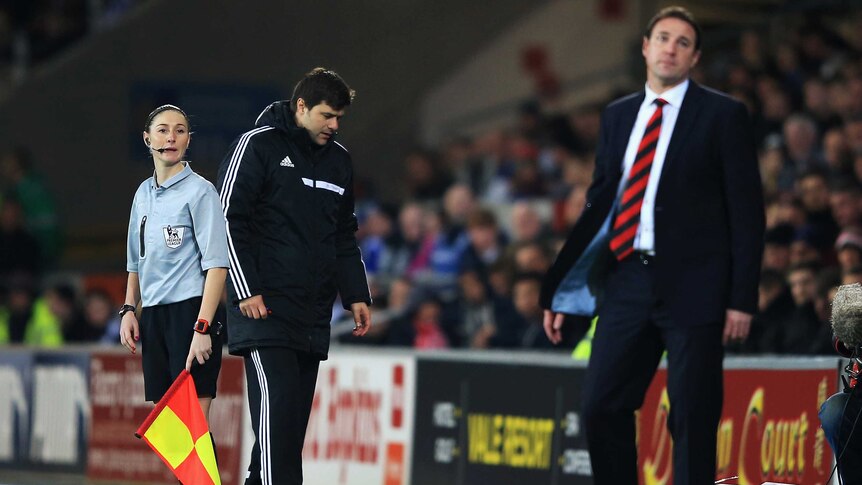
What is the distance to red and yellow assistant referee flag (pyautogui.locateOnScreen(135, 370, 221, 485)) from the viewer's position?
7.90 meters

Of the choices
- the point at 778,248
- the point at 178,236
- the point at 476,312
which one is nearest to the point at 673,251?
the point at 178,236

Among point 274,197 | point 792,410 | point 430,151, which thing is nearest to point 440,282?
point 430,151

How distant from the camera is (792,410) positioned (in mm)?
9320

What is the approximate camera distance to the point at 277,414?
25.4ft

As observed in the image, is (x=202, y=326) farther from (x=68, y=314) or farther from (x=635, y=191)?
(x=68, y=314)

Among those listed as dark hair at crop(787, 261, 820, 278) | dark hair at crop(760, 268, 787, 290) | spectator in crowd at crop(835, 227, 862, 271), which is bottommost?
dark hair at crop(760, 268, 787, 290)

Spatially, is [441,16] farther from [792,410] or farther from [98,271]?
[792,410]

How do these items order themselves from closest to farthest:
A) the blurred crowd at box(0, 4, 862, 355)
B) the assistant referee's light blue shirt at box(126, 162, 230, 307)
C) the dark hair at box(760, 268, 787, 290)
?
the assistant referee's light blue shirt at box(126, 162, 230, 307), the dark hair at box(760, 268, 787, 290), the blurred crowd at box(0, 4, 862, 355)

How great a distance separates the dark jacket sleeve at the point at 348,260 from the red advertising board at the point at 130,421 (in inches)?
197

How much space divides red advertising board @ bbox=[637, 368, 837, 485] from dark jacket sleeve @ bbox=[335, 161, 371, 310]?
202 centimetres

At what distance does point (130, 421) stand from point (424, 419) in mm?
3120

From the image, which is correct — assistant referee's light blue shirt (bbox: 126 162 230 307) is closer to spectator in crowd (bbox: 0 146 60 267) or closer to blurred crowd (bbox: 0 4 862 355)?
blurred crowd (bbox: 0 4 862 355)

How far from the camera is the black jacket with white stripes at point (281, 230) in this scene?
25.5ft

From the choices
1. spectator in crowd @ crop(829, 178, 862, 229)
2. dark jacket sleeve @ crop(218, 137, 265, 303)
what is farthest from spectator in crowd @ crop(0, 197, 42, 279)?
dark jacket sleeve @ crop(218, 137, 265, 303)
